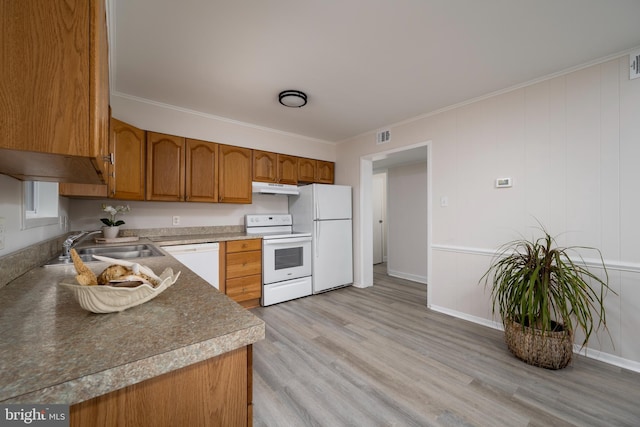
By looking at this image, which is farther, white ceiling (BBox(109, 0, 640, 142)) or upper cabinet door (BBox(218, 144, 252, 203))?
upper cabinet door (BBox(218, 144, 252, 203))

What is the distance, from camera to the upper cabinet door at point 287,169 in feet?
12.0

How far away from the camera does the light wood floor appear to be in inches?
57.5

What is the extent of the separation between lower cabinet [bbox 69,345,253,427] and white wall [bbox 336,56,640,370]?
107 inches

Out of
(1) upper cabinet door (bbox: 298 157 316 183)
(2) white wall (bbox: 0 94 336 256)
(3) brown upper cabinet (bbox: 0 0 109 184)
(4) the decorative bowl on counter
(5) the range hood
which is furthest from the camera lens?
(1) upper cabinet door (bbox: 298 157 316 183)

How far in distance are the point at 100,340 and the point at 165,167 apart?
8.50ft

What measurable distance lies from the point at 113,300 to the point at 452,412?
5.88 ft

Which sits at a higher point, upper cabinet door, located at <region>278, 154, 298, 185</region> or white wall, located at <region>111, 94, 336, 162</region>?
white wall, located at <region>111, 94, 336, 162</region>

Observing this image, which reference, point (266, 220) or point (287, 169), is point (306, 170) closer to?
point (287, 169)

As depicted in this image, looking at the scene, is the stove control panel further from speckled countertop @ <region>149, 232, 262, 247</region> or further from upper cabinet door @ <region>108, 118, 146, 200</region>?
upper cabinet door @ <region>108, 118, 146, 200</region>

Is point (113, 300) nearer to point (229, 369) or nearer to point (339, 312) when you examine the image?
point (229, 369)

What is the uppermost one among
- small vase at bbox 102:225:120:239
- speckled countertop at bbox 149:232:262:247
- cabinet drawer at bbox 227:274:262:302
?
small vase at bbox 102:225:120:239

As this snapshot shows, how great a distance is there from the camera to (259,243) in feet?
10.3

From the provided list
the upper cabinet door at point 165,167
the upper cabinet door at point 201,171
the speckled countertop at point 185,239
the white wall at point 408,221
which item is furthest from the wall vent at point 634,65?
the upper cabinet door at point 165,167

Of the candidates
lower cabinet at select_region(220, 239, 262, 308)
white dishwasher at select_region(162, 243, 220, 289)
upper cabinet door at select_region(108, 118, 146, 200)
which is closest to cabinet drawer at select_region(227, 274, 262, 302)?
lower cabinet at select_region(220, 239, 262, 308)
